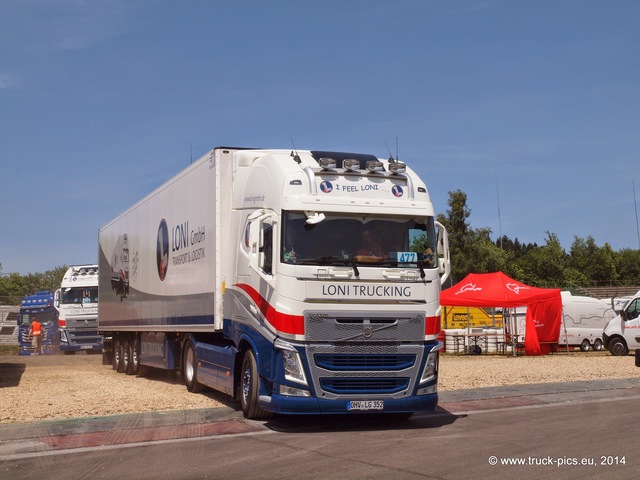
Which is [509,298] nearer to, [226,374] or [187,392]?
[187,392]

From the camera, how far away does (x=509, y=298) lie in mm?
31641

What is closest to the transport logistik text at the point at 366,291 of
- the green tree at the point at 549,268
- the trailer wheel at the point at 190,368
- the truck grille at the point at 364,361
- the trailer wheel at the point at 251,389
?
the truck grille at the point at 364,361

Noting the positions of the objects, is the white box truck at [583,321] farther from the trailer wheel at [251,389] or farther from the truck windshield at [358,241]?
the trailer wheel at [251,389]

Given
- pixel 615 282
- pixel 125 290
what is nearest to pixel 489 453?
pixel 125 290

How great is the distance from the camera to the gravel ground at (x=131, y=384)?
15.0m

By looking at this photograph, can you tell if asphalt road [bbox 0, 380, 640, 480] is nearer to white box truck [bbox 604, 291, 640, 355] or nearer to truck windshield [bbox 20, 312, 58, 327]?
white box truck [bbox 604, 291, 640, 355]

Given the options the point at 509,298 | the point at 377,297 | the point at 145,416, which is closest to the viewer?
the point at 377,297

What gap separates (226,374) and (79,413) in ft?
8.74

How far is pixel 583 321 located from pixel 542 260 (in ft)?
152

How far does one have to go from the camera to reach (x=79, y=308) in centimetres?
3625

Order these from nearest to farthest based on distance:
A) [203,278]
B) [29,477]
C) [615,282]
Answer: [29,477]
[203,278]
[615,282]

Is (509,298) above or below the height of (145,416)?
A: above

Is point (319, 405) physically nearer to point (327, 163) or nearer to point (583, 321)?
point (327, 163)

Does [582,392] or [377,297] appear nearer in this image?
[377,297]
